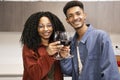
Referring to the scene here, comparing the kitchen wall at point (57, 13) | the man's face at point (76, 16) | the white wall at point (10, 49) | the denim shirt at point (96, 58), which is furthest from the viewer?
the white wall at point (10, 49)

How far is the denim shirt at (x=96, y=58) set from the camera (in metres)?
1.35

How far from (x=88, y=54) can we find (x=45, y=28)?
33 centimetres

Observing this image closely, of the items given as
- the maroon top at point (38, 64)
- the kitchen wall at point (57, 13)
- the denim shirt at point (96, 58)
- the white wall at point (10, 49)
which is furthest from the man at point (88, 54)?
the white wall at point (10, 49)

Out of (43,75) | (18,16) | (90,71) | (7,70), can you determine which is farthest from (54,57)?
(18,16)

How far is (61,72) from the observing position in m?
1.56

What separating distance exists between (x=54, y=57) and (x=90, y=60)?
0.78 ft

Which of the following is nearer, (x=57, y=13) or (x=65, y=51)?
(x=65, y=51)

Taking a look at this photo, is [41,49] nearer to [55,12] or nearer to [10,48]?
[55,12]

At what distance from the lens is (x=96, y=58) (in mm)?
1405

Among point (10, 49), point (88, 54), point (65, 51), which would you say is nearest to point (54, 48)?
point (65, 51)

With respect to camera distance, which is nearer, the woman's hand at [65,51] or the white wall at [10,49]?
the woman's hand at [65,51]

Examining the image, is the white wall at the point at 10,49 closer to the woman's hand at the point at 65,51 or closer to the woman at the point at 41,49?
the woman at the point at 41,49

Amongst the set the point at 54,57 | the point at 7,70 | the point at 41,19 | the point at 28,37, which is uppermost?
the point at 41,19

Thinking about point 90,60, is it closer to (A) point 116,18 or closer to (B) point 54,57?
(B) point 54,57
